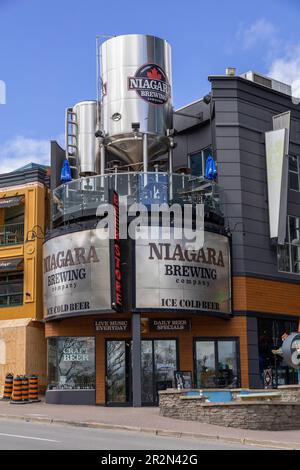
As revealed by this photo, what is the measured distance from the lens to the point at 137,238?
27844 millimetres

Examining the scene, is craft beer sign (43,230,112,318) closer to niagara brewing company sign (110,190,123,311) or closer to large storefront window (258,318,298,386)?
niagara brewing company sign (110,190,123,311)

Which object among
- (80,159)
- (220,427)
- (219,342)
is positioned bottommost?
(220,427)

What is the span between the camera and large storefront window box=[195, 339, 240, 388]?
29.8 metres

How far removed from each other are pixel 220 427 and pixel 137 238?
945 cm

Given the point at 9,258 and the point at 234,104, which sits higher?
the point at 234,104

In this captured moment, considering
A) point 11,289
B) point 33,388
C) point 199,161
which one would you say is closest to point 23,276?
point 11,289

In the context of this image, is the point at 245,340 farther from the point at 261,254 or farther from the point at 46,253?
the point at 46,253

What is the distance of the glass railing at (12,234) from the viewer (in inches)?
1431

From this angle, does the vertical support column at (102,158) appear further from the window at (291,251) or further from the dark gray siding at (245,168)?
the window at (291,251)

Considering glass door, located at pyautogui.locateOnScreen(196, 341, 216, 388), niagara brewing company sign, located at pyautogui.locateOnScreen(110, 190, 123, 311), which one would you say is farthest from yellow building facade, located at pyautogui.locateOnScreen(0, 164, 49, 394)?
glass door, located at pyautogui.locateOnScreen(196, 341, 216, 388)

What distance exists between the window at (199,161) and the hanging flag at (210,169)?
2598mm

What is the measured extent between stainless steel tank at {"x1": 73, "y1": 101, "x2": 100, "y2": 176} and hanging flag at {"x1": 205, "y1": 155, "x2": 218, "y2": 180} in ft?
17.6

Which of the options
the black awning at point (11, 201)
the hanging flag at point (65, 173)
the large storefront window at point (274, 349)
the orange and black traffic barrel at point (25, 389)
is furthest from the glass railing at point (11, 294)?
the large storefront window at point (274, 349)
